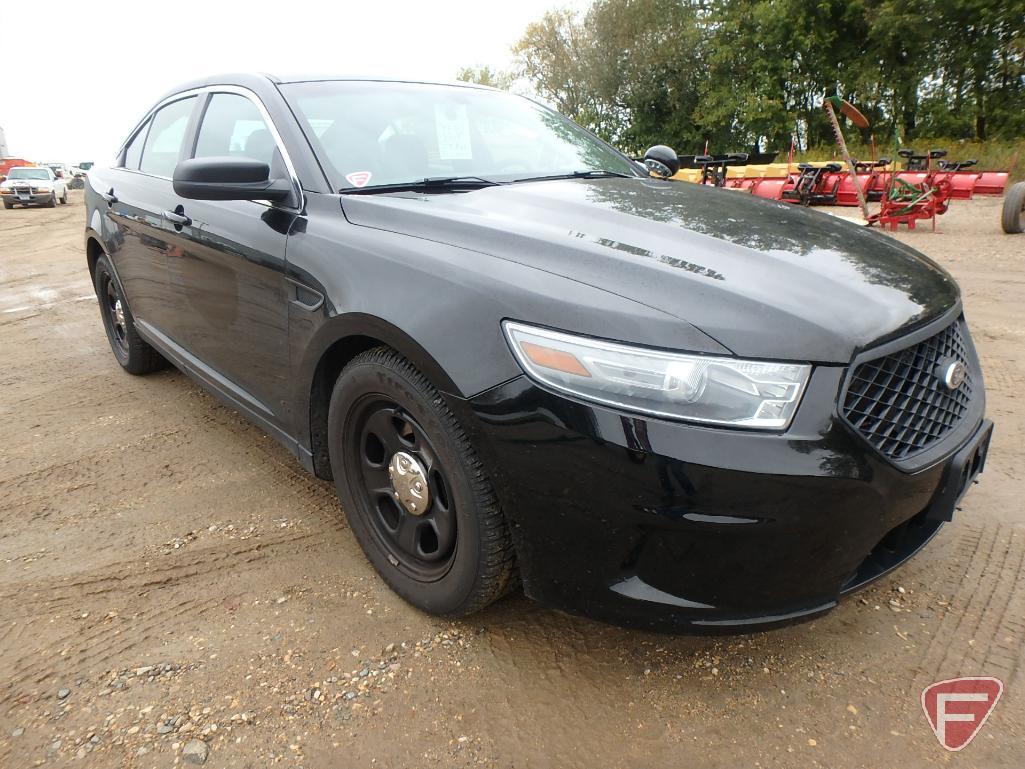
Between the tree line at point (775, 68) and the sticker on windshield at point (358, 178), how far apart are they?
84.0 ft

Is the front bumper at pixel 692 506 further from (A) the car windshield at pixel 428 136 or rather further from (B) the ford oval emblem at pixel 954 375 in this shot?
(A) the car windshield at pixel 428 136

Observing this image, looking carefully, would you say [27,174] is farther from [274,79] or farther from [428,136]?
[428,136]

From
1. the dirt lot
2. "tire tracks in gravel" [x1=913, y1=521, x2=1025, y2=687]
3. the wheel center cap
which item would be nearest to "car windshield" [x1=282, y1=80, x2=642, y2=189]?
the wheel center cap

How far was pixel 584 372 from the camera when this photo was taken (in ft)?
5.28

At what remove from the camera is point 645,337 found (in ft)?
5.17

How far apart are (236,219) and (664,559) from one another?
194 centimetres

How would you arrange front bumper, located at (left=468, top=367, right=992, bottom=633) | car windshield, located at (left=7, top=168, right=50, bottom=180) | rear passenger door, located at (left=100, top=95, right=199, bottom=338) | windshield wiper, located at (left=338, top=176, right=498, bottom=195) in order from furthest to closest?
1. car windshield, located at (left=7, top=168, right=50, bottom=180)
2. rear passenger door, located at (left=100, top=95, right=199, bottom=338)
3. windshield wiper, located at (left=338, top=176, right=498, bottom=195)
4. front bumper, located at (left=468, top=367, right=992, bottom=633)

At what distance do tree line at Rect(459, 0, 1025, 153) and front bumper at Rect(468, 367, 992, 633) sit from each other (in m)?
25.8

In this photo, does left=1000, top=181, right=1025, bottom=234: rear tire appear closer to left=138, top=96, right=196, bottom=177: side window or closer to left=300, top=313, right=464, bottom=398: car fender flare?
left=138, top=96, right=196, bottom=177: side window

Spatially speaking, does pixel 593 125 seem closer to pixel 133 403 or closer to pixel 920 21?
pixel 920 21

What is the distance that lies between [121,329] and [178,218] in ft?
6.11

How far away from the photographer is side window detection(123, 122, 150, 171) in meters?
3.99

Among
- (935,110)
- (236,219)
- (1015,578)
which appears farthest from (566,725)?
(935,110)

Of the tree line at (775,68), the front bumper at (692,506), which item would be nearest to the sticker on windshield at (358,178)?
the front bumper at (692,506)
